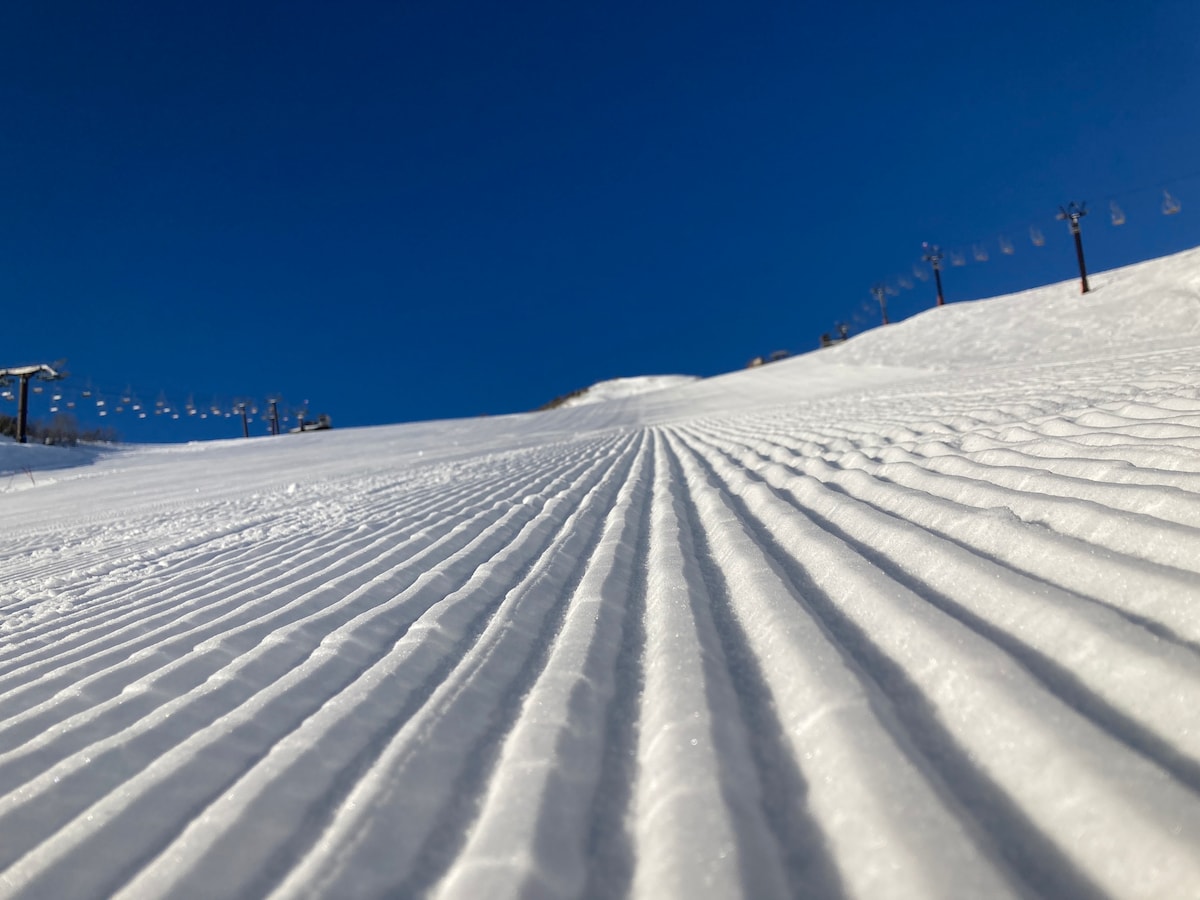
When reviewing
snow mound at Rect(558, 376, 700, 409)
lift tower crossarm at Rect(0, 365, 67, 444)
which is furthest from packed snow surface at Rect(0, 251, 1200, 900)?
snow mound at Rect(558, 376, 700, 409)

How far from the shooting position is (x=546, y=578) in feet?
9.66

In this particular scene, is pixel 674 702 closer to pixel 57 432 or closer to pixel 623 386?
pixel 57 432

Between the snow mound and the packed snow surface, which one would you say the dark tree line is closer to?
the packed snow surface

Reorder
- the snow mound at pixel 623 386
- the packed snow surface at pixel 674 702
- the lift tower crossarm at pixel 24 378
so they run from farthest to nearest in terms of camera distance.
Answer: the snow mound at pixel 623 386 → the lift tower crossarm at pixel 24 378 → the packed snow surface at pixel 674 702

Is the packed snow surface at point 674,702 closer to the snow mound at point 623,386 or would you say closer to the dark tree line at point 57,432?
the dark tree line at point 57,432

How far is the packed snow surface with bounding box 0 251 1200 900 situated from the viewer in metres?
1.09

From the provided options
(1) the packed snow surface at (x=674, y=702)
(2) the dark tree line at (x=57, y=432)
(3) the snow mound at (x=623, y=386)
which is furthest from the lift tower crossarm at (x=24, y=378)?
(3) the snow mound at (x=623, y=386)

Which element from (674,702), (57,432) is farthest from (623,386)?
(674,702)

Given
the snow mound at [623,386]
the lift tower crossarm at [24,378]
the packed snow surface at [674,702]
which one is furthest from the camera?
the snow mound at [623,386]

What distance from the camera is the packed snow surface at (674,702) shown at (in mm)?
1086

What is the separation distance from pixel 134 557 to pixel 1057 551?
18.7ft

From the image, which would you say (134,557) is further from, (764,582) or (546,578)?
(764,582)

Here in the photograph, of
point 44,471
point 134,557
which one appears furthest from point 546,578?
point 44,471

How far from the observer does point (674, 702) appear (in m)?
1.58
